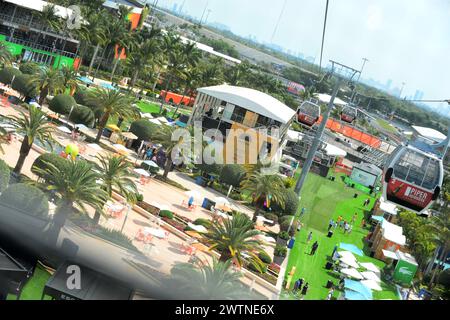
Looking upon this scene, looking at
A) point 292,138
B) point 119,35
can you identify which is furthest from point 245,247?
point 119,35

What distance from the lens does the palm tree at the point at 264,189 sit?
2075 cm

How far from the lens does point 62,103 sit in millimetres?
25484

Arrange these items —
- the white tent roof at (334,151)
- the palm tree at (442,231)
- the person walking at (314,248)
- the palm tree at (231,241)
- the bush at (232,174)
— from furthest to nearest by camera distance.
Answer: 1. the white tent roof at (334,151)
2. the bush at (232,174)
3. the palm tree at (442,231)
4. the person walking at (314,248)
5. the palm tree at (231,241)

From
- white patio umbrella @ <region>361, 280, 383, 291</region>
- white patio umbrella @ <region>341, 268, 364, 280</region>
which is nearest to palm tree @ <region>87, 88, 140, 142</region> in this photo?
white patio umbrella @ <region>341, 268, 364, 280</region>

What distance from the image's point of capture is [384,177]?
34.2 ft

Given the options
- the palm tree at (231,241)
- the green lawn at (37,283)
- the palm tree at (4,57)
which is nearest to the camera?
the green lawn at (37,283)

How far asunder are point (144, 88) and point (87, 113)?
60.7 feet

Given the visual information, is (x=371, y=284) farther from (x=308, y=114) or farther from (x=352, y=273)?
(x=308, y=114)

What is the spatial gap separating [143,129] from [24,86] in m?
5.14

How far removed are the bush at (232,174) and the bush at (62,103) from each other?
6733 mm

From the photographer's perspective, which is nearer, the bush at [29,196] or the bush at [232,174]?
the bush at [29,196]

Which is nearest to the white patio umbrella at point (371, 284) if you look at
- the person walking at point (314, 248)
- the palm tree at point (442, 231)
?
the person walking at point (314, 248)

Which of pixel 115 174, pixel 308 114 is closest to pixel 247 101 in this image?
pixel 308 114

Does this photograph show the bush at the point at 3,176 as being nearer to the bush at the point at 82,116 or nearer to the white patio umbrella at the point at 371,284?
the white patio umbrella at the point at 371,284
